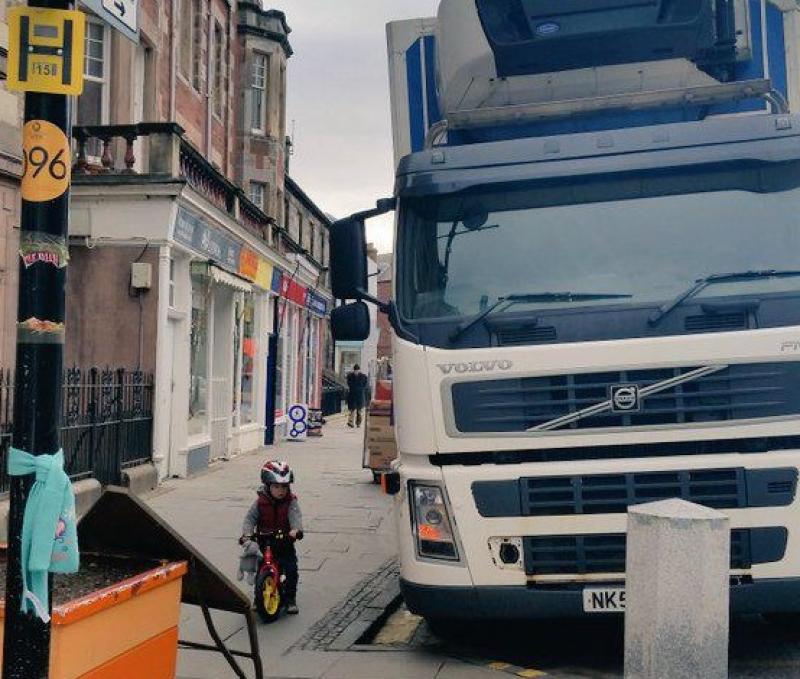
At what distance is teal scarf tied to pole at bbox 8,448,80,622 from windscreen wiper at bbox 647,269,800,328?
349 cm

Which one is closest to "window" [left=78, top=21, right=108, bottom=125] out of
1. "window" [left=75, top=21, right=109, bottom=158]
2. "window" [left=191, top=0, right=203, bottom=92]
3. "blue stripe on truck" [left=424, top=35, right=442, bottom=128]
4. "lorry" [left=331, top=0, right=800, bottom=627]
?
"window" [left=75, top=21, right=109, bottom=158]

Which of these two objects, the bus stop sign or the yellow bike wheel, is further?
the yellow bike wheel

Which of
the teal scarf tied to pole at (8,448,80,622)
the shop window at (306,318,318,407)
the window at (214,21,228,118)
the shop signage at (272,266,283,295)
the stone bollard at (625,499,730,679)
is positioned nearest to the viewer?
the teal scarf tied to pole at (8,448,80,622)

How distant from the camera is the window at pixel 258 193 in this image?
97.9ft

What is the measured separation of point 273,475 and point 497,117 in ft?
9.77

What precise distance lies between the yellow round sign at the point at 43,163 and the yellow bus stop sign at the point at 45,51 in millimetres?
142

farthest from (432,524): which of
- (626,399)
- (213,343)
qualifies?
(213,343)

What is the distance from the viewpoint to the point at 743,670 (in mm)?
5941

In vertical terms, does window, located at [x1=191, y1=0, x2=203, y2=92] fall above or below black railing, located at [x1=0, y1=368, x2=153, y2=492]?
above

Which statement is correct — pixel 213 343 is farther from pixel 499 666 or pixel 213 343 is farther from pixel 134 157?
pixel 499 666

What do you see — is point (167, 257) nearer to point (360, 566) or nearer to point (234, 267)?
point (234, 267)

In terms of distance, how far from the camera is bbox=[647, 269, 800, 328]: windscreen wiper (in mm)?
5715

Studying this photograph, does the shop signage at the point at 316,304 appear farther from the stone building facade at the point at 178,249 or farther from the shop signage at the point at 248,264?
the shop signage at the point at 248,264

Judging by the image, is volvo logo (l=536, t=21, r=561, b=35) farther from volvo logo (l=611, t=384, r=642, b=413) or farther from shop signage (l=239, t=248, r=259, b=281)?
shop signage (l=239, t=248, r=259, b=281)
